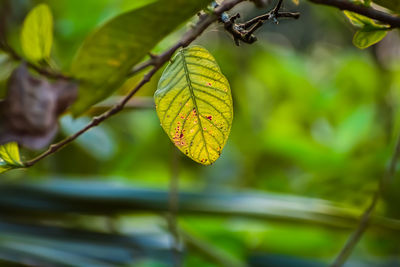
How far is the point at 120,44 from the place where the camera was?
0.39m

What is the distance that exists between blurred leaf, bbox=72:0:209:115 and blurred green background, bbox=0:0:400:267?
0.04 meters

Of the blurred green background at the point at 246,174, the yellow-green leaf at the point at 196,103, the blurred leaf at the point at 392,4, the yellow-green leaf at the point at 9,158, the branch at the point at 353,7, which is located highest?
the branch at the point at 353,7

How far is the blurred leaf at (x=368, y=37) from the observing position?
31cm

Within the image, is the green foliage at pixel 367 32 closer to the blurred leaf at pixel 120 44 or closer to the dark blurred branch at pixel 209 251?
the blurred leaf at pixel 120 44

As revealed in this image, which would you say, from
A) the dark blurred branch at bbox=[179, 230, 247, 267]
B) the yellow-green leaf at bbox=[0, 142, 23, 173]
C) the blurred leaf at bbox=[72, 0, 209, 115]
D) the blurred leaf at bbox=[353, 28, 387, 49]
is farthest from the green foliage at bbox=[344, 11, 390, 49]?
the dark blurred branch at bbox=[179, 230, 247, 267]

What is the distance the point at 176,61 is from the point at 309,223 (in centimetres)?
45

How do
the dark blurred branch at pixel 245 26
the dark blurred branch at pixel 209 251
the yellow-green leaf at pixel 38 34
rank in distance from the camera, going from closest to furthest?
1. the dark blurred branch at pixel 245 26
2. the yellow-green leaf at pixel 38 34
3. the dark blurred branch at pixel 209 251

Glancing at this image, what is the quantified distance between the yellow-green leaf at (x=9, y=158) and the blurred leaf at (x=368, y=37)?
23 cm

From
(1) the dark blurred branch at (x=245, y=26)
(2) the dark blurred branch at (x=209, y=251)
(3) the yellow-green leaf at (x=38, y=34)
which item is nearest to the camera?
(1) the dark blurred branch at (x=245, y=26)

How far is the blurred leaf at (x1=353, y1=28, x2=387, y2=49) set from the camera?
12.4 inches

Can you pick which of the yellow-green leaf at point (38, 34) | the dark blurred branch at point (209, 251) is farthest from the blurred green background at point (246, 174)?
the yellow-green leaf at point (38, 34)

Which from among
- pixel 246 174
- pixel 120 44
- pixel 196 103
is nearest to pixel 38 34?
pixel 120 44

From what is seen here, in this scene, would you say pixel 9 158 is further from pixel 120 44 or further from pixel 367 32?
pixel 367 32

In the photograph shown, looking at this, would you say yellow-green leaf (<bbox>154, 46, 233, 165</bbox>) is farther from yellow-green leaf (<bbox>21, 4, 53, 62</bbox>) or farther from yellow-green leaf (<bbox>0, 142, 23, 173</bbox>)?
yellow-green leaf (<bbox>21, 4, 53, 62</bbox>)
